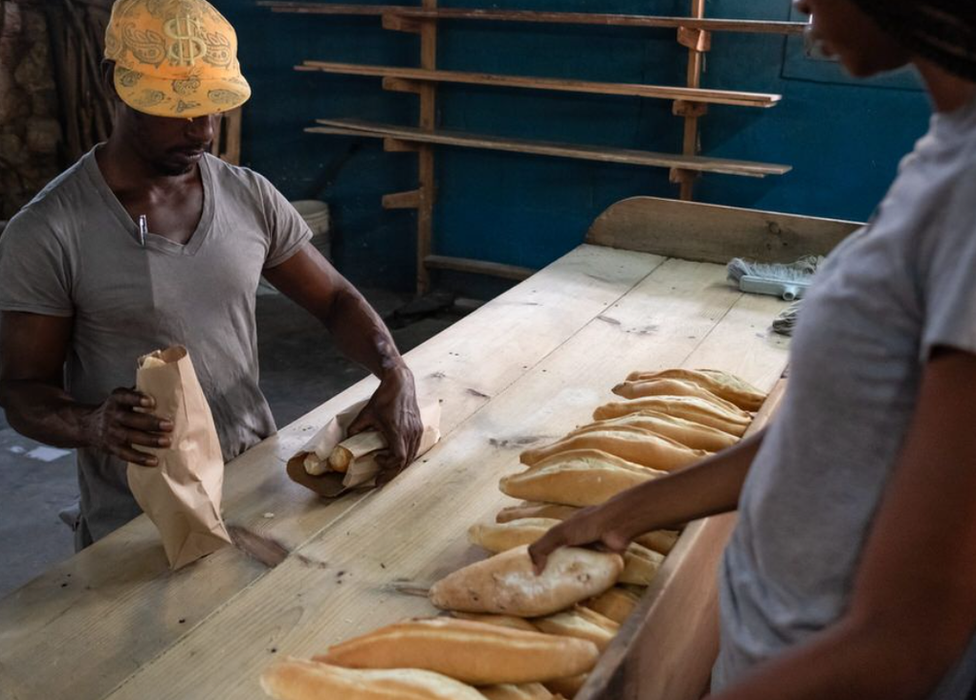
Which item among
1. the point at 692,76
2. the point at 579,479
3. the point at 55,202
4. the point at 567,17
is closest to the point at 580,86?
the point at 567,17

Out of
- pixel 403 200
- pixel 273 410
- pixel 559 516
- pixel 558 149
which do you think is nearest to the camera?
pixel 559 516

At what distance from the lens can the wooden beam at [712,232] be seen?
10.8ft

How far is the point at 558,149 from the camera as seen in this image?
5.41m

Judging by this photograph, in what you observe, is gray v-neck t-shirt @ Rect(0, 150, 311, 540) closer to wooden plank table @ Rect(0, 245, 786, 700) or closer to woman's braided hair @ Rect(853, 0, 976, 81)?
wooden plank table @ Rect(0, 245, 786, 700)

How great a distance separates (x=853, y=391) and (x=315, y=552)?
1.00 metres

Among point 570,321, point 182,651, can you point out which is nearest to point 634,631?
point 182,651

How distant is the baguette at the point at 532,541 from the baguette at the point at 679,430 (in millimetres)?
258

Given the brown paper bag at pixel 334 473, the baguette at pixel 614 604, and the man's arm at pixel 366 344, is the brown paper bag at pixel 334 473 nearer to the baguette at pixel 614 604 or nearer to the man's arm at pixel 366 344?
the man's arm at pixel 366 344

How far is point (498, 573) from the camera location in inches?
46.3

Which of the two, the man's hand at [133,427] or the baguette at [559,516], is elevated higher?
the man's hand at [133,427]

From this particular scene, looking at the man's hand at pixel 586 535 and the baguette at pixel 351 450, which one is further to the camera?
the baguette at pixel 351 450

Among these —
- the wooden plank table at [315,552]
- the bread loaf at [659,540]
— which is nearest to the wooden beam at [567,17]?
the wooden plank table at [315,552]

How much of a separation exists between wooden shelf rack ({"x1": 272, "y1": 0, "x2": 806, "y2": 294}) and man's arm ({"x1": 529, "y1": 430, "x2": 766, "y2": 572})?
393 centimetres

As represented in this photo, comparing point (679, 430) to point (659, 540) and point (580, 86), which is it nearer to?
point (659, 540)
